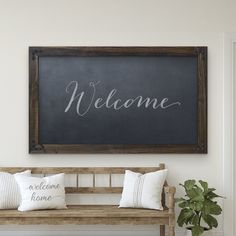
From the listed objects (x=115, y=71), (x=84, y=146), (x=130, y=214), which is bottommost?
(x=130, y=214)

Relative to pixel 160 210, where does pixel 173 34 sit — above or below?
above

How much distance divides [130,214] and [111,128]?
909 mm

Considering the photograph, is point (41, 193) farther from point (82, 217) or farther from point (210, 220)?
point (210, 220)

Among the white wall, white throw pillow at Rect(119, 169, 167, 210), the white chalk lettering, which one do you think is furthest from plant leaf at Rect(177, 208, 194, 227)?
the white chalk lettering

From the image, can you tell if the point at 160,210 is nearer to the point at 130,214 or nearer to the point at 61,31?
the point at 130,214

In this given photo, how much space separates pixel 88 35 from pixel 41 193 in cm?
153

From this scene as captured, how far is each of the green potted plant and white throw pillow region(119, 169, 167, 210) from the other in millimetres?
222

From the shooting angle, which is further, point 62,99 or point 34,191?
point 62,99

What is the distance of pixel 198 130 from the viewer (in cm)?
459

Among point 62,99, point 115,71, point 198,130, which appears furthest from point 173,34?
point 62,99

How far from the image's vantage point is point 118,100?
459 cm

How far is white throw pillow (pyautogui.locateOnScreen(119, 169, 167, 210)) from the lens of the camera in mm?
4230

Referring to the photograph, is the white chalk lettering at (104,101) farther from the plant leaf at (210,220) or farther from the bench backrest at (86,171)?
the plant leaf at (210,220)

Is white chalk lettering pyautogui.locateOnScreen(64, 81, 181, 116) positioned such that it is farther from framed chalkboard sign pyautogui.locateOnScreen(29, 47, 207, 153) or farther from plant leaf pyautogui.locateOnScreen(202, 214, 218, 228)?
plant leaf pyautogui.locateOnScreen(202, 214, 218, 228)
